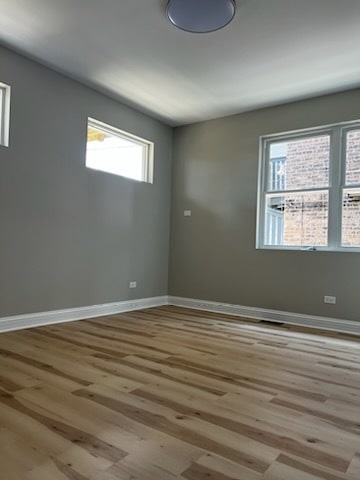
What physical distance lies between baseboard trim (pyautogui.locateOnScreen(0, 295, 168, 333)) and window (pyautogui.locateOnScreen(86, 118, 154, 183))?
1.86 meters

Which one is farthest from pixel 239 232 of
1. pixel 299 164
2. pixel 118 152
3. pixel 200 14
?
pixel 200 14

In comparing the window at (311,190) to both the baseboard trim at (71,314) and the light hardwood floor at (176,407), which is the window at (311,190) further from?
the baseboard trim at (71,314)

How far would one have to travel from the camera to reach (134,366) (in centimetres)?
273

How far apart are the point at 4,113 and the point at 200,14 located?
2.25m

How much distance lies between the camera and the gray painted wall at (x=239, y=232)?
438cm

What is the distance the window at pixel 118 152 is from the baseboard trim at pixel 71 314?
1.86 m

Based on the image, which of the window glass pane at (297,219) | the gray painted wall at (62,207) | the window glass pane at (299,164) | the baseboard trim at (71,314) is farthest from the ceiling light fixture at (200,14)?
the baseboard trim at (71,314)

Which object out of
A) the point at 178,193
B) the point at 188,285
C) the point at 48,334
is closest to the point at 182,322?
the point at 188,285

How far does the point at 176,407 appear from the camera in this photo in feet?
6.70

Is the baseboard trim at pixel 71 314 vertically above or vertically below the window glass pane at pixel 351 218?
below

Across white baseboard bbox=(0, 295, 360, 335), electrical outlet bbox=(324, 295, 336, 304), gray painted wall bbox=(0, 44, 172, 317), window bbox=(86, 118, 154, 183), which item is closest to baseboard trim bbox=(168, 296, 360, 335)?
white baseboard bbox=(0, 295, 360, 335)

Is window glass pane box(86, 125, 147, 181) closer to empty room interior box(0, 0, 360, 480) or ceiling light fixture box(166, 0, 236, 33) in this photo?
empty room interior box(0, 0, 360, 480)

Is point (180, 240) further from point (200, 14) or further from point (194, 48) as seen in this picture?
point (200, 14)

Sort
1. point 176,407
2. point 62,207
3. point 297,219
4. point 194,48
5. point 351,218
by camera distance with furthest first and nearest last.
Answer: point 297,219
point 351,218
point 62,207
point 194,48
point 176,407
